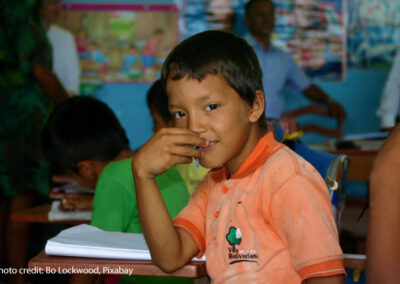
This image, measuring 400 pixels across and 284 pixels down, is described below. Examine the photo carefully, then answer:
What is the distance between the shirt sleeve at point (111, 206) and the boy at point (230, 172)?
325mm

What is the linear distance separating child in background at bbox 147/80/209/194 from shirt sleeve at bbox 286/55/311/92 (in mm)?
2003

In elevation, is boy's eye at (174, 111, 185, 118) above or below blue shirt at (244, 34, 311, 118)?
above

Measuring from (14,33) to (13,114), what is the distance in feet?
1.49

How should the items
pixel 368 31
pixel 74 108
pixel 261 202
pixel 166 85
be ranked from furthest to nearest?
pixel 368 31
pixel 74 108
pixel 166 85
pixel 261 202

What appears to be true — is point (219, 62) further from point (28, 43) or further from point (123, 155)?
point (28, 43)

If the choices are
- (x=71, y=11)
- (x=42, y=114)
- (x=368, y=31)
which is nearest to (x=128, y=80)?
(x=71, y=11)

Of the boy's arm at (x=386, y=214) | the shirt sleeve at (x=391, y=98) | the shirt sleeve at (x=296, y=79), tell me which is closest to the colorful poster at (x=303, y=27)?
the shirt sleeve at (x=296, y=79)

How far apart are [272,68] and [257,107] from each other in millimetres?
2919

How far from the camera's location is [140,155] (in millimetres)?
1169

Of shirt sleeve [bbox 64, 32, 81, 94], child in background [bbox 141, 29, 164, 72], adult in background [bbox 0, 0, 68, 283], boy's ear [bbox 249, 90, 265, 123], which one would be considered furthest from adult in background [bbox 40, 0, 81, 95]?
boy's ear [bbox 249, 90, 265, 123]

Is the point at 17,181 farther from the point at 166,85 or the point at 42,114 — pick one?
the point at 166,85

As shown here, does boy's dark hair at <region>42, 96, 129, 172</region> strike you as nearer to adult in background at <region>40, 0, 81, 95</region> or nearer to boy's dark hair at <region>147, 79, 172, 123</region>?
boy's dark hair at <region>147, 79, 172, 123</region>

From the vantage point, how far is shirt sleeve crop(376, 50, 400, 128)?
375cm

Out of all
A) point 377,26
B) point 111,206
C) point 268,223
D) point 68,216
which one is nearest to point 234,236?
point 268,223
